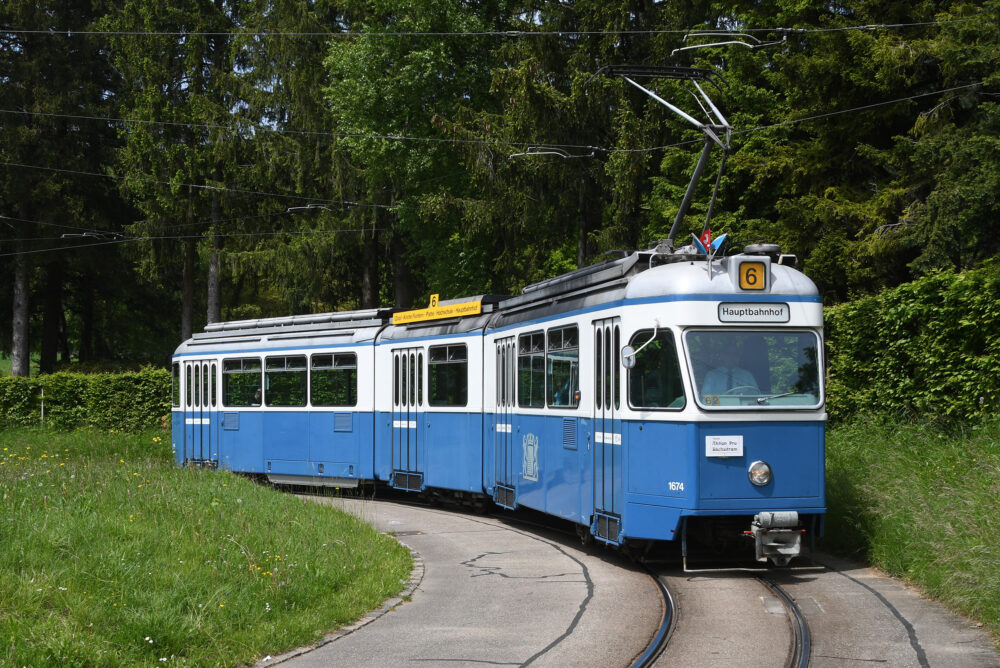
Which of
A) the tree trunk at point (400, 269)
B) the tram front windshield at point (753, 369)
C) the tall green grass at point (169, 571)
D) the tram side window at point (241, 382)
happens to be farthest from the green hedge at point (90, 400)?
the tram front windshield at point (753, 369)

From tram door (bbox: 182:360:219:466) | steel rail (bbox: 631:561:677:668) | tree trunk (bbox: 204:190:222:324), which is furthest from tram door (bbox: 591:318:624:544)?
tree trunk (bbox: 204:190:222:324)

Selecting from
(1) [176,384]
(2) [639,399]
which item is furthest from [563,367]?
(1) [176,384]

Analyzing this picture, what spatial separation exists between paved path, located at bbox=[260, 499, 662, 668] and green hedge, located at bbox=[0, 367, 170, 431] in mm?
24267

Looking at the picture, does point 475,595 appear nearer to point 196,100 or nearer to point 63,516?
point 63,516

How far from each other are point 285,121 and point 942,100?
24701 millimetres

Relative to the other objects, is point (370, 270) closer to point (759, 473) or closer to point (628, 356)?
point (628, 356)

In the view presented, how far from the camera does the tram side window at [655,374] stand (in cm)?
1170

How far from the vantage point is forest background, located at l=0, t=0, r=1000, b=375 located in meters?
24.3

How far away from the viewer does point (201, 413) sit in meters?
25.3

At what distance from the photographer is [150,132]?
42.1m

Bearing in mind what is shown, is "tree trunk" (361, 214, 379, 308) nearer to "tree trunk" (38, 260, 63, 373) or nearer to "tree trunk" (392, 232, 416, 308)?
"tree trunk" (392, 232, 416, 308)

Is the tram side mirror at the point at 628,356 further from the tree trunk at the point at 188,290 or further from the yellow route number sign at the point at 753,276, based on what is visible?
the tree trunk at the point at 188,290

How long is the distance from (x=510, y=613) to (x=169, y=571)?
2.85 m

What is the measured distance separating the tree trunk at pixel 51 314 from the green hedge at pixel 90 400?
8779 mm
